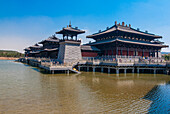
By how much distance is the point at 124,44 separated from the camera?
39.3 m

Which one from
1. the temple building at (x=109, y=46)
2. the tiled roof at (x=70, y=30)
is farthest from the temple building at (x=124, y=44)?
the tiled roof at (x=70, y=30)

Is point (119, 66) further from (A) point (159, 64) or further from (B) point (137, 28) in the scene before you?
(B) point (137, 28)

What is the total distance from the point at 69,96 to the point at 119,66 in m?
18.5

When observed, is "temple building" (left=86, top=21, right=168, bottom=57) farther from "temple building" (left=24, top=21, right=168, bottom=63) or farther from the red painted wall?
the red painted wall

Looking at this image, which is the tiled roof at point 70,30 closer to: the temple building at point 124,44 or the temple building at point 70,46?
the temple building at point 70,46

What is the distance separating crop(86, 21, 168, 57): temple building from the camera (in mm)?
38438

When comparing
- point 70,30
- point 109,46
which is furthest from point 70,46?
point 109,46

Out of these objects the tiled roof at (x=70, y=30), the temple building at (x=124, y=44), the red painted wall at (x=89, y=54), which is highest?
the tiled roof at (x=70, y=30)

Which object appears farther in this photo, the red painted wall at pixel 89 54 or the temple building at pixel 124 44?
the red painted wall at pixel 89 54

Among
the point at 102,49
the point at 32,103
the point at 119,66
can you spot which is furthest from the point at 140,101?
the point at 102,49

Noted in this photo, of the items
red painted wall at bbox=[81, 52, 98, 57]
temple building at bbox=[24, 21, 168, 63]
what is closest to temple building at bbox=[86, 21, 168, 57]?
temple building at bbox=[24, 21, 168, 63]

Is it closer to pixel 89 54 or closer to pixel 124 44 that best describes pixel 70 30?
pixel 89 54

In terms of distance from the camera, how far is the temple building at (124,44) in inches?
1513

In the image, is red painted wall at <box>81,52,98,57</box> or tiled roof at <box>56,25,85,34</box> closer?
tiled roof at <box>56,25,85,34</box>
